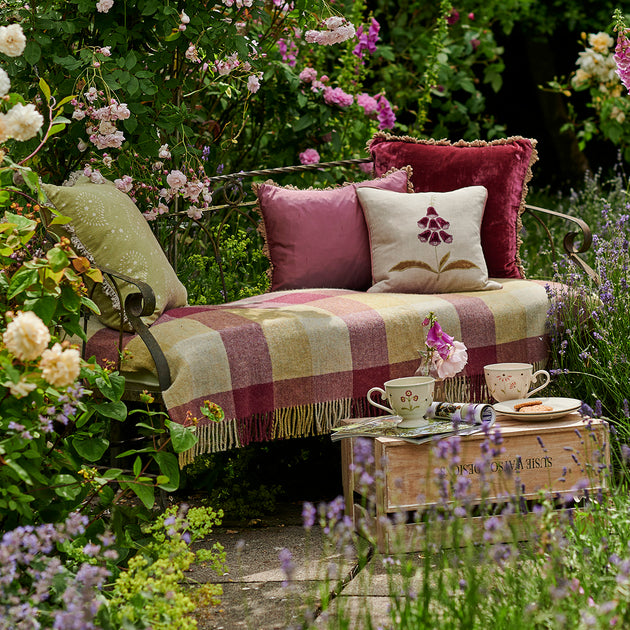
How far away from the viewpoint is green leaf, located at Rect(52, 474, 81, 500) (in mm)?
1941

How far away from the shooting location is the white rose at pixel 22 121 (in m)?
1.86

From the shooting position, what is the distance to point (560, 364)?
314 cm

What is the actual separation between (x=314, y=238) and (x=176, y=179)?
0.54 meters

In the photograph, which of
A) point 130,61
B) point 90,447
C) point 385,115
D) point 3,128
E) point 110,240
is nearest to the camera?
point 3,128

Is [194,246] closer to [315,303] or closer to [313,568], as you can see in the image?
[315,303]

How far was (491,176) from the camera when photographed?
352cm

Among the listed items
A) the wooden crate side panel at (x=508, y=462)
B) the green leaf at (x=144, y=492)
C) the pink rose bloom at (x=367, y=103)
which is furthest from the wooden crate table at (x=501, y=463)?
the pink rose bloom at (x=367, y=103)

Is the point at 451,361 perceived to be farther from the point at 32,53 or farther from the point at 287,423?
the point at 32,53

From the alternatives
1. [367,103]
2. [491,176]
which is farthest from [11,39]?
[367,103]

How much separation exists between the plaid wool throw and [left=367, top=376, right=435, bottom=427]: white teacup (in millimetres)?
352

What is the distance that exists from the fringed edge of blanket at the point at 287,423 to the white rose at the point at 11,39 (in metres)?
1.17

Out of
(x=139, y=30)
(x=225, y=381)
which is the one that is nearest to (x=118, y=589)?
(x=225, y=381)

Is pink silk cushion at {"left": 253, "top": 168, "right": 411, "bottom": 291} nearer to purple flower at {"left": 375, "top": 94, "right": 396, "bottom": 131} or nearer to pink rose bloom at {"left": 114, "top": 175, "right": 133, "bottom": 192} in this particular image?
pink rose bloom at {"left": 114, "top": 175, "right": 133, "bottom": 192}

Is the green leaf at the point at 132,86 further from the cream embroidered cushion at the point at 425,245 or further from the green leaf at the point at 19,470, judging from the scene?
the green leaf at the point at 19,470
